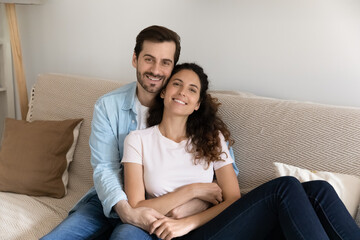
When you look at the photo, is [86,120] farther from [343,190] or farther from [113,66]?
[343,190]

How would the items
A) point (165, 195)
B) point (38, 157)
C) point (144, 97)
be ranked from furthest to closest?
point (38, 157)
point (144, 97)
point (165, 195)

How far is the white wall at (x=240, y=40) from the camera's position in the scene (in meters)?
1.82

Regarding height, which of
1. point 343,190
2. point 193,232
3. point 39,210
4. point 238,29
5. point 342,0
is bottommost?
point 39,210

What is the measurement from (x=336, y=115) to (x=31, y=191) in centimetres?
137

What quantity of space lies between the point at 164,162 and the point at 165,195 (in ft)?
0.40

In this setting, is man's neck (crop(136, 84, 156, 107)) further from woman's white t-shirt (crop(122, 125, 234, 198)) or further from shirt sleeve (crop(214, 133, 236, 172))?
shirt sleeve (crop(214, 133, 236, 172))

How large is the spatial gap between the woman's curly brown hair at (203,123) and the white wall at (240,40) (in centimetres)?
41

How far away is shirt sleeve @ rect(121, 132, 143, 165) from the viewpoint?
1548mm

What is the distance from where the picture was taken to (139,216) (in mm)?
1428

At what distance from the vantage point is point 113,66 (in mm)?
2477

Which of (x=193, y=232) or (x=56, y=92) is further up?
(x=56, y=92)

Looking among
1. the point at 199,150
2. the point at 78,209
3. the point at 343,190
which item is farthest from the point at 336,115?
the point at 78,209

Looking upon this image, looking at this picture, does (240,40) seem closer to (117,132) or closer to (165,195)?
(117,132)

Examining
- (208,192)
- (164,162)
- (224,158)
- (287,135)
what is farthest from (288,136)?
(164,162)
